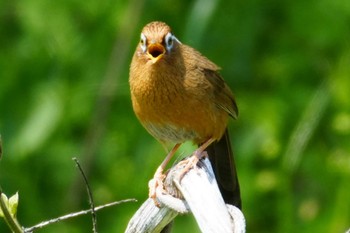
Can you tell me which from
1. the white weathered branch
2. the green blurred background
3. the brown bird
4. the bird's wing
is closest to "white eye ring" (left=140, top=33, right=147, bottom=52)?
the brown bird

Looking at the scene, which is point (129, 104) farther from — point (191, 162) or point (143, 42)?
point (191, 162)

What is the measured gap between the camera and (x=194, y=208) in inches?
183

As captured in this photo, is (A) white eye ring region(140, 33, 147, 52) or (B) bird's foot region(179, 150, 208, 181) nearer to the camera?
(B) bird's foot region(179, 150, 208, 181)

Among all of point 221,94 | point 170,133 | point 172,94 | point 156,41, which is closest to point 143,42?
point 156,41

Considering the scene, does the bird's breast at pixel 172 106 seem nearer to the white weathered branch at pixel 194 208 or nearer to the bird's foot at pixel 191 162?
the bird's foot at pixel 191 162

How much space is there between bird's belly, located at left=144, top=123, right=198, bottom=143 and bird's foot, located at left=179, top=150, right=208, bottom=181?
0.49 metres

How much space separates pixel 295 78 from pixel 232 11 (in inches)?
26.5

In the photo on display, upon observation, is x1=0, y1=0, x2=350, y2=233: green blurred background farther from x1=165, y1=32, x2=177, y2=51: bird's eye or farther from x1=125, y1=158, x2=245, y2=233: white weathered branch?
x1=125, y1=158, x2=245, y2=233: white weathered branch

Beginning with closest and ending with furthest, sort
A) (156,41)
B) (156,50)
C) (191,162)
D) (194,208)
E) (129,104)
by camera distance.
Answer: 1. (194,208)
2. (191,162)
3. (156,41)
4. (156,50)
5. (129,104)

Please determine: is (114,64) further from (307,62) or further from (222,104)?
(222,104)

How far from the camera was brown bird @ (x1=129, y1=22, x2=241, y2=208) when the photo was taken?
20.8 ft

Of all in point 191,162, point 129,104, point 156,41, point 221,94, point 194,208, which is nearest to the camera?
point 194,208

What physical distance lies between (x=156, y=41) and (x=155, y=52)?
16cm

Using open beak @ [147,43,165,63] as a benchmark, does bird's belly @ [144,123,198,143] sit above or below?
below
